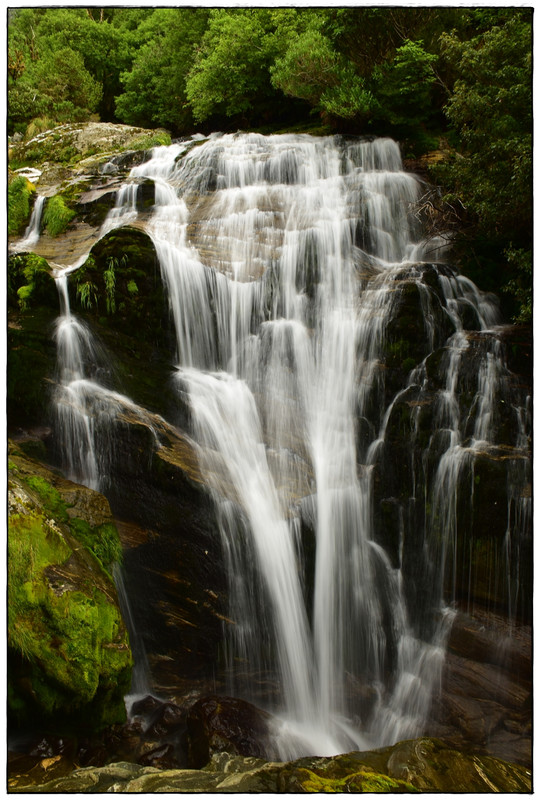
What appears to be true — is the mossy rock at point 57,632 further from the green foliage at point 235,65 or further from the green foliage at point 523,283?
the green foliage at point 235,65

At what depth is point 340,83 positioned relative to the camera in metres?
13.5

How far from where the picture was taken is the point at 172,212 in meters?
11.9

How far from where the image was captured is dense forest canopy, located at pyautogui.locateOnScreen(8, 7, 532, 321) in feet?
27.5

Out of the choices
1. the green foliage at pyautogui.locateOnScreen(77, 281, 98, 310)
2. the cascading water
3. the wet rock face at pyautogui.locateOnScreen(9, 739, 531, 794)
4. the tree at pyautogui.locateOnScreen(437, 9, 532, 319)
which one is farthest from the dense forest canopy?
the wet rock face at pyautogui.locateOnScreen(9, 739, 531, 794)

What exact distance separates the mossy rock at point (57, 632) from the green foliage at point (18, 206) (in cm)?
852

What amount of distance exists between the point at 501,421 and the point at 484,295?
3209 millimetres

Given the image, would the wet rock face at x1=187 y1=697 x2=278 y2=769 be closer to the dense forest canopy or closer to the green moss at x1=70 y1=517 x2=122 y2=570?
the green moss at x1=70 y1=517 x2=122 y2=570

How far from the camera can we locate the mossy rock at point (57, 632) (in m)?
4.98

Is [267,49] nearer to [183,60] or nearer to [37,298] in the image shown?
[183,60]

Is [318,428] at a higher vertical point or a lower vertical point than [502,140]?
lower

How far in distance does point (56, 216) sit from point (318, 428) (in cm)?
849

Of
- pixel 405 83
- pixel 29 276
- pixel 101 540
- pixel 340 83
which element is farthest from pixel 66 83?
pixel 101 540

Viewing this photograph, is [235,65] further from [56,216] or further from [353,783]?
[353,783]

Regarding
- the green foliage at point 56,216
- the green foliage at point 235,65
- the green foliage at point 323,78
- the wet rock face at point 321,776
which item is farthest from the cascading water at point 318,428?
the green foliage at point 235,65
